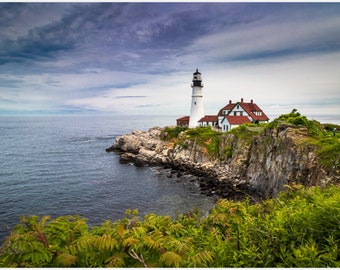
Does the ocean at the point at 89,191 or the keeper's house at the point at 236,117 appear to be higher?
the keeper's house at the point at 236,117

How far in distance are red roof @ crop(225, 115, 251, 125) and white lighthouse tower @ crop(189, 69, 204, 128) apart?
37.7 ft

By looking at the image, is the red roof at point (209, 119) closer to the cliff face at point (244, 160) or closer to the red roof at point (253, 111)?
the red roof at point (253, 111)

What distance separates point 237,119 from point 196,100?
48.6 ft

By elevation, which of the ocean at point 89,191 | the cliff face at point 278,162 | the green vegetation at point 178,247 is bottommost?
the ocean at point 89,191

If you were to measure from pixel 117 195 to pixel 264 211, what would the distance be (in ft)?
85.5

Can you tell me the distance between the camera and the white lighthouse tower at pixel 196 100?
67.6m

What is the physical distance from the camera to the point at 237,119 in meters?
58.0

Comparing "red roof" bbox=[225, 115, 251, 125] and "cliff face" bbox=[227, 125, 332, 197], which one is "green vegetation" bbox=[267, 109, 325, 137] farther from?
"red roof" bbox=[225, 115, 251, 125]

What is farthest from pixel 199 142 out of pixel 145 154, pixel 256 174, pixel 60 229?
pixel 60 229

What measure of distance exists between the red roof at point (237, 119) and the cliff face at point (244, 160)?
1273cm

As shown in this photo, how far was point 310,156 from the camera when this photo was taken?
2072 centimetres

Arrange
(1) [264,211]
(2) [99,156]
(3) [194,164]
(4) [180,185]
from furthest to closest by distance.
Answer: (2) [99,156], (3) [194,164], (4) [180,185], (1) [264,211]

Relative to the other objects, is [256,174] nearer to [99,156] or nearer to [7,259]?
[7,259]

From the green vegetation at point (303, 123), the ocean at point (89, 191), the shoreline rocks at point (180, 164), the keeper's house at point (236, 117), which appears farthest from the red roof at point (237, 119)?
the green vegetation at point (303, 123)
